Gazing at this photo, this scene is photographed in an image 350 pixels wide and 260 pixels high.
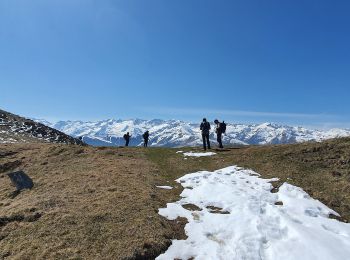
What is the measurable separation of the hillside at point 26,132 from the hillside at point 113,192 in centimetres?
3310

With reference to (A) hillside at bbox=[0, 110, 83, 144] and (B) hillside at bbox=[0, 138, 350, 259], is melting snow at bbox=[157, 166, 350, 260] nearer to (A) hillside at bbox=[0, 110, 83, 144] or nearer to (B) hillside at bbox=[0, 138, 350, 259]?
(B) hillside at bbox=[0, 138, 350, 259]

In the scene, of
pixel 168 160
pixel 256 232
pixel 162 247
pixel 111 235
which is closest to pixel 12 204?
pixel 111 235

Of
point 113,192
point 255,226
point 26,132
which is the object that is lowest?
point 255,226

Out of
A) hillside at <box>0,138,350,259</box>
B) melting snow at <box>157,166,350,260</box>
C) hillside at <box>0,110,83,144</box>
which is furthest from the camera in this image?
hillside at <box>0,110,83,144</box>

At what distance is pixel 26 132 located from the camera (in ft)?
268

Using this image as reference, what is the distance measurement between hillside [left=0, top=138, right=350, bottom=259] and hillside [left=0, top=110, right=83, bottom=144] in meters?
33.1

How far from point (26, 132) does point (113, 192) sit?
216 ft

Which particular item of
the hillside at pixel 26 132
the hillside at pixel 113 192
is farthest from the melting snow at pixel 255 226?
the hillside at pixel 26 132

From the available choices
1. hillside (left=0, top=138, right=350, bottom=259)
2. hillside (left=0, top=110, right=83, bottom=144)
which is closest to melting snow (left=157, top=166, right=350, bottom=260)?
hillside (left=0, top=138, right=350, bottom=259)

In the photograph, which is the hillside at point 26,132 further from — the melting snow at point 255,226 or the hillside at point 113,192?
the melting snow at point 255,226

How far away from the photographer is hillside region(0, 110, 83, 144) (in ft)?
238

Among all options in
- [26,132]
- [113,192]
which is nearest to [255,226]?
[113,192]

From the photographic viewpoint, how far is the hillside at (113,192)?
1546 cm

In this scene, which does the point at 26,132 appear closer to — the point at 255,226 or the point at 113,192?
the point at 113,192
